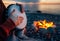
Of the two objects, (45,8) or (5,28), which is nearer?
(5,28)

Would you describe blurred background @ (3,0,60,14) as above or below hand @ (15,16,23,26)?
above

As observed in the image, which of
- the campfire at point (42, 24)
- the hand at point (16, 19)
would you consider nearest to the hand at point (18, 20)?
the hand at point (16, 19)

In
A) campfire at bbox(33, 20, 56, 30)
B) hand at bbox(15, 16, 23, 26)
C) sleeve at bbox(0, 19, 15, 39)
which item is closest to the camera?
sleeve at bbox(0, 19, 15, 39)

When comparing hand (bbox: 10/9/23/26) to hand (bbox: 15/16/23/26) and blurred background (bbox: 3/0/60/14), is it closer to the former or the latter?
hand (bbox: 15/16/23/26)

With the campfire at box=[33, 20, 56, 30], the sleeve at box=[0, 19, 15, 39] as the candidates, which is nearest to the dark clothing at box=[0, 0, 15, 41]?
the sleeve at box=[0, 19, 15, 39]

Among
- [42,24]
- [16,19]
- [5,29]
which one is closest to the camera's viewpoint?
[5,29]

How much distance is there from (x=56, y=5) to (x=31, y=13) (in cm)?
18

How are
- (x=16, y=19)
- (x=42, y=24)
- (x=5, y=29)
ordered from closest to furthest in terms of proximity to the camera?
(x=5, y=29) → (x=16, y=19) → (x=42, y=24)

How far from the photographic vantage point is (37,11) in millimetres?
1208

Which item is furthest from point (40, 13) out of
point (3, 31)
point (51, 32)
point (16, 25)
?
point (3, 31)

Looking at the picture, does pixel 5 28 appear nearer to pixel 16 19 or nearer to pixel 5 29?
pixel 5 29

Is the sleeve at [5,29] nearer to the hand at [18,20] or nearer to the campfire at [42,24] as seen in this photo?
the hand at [18,20]

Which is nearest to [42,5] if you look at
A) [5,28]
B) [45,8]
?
[45,8]

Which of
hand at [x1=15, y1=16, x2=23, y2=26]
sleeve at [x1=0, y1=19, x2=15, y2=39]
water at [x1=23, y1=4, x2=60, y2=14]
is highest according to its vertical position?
water at [x1=23, y1=4, x2=60, y2=14]
